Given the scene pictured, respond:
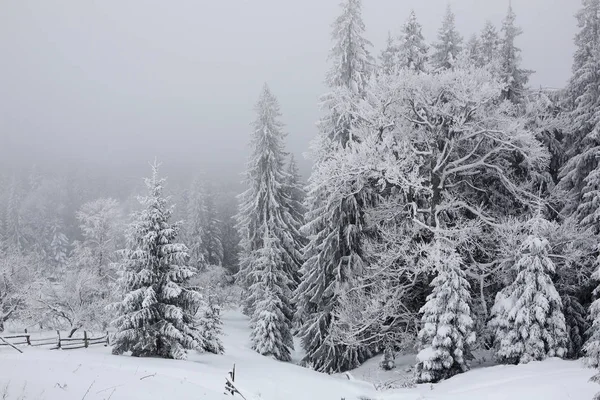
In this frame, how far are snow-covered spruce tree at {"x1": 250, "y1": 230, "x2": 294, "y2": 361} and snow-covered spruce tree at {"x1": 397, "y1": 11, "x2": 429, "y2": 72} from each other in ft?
46.1

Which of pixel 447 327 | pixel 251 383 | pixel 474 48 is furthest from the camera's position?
pixel 474 48

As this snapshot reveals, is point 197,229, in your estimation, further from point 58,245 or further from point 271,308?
point 58,245

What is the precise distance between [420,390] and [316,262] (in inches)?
425

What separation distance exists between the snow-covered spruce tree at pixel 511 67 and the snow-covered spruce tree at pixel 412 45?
13.8 ft

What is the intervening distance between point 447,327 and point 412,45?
1619cm

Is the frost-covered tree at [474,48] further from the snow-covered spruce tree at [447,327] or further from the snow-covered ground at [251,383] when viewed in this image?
the snow-covered ground at [251,383]

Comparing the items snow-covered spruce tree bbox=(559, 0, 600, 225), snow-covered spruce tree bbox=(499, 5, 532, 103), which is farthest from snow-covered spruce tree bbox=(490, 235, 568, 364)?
snow-covered spruce tree bbox=(499, 5, 532, 103)

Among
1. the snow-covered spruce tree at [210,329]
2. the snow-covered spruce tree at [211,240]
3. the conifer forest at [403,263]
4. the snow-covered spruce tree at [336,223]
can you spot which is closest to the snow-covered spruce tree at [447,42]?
the conifer forest at [403,263]

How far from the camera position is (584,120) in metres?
18.0

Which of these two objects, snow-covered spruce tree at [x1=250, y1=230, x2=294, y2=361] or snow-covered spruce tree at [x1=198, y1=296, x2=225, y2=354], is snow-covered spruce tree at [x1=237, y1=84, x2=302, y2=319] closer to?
snow-covered spruce tree at [x1=250, y1=230, x2=294, y2=361]

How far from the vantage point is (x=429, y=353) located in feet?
42.8

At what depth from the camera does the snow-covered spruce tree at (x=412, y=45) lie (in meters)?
22.4

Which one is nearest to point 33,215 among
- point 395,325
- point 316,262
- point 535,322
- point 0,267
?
point 0,267

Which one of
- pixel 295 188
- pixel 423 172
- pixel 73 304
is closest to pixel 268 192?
pixel 295 188
